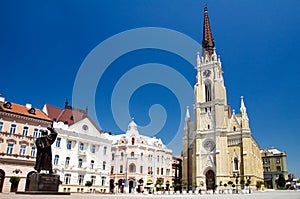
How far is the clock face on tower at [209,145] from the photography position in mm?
61791

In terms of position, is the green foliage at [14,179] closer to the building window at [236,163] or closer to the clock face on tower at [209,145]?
the clock face on tower at [209,145]

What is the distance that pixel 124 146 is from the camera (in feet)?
201

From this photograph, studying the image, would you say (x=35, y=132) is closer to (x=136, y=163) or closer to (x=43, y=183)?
(x=43, y=183)

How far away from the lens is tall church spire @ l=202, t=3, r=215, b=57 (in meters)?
74.6

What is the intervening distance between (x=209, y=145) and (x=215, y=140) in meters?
2.60

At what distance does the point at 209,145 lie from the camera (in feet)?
205

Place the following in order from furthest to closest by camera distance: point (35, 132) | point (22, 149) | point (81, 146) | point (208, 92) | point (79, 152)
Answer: point (208, 92) < point (81, 146) < point (79, 152) < point (35, 132) < point (22, 149)

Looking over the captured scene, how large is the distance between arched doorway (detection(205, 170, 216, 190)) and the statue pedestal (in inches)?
1871

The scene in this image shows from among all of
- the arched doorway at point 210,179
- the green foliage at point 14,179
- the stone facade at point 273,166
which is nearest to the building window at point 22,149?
the green foliage at point 14,179

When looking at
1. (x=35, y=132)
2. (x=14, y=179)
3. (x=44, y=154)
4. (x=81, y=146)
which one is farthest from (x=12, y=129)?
(x=44, y=154)

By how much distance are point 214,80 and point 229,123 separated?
1145cm

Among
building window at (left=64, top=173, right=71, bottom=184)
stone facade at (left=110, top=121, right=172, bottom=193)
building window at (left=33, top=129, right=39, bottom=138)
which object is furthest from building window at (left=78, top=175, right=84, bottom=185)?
stone facade at (left=110, top=121, right=172, bottom=193)

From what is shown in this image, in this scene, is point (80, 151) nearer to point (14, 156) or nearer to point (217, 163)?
point (14, 156)

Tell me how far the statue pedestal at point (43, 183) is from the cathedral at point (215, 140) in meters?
43.9
